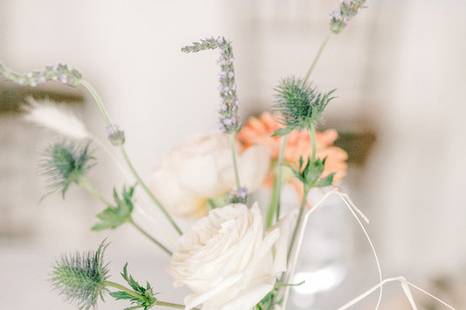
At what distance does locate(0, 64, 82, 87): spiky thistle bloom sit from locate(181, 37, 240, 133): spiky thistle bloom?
85mm

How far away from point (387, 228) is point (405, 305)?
130 cm

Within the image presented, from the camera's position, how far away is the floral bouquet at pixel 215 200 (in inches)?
16.6

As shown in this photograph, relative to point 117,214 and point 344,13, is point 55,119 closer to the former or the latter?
point 117,214

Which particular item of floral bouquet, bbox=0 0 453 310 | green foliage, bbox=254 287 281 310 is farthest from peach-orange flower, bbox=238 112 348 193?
green foliage, bbox=254 287 281 310

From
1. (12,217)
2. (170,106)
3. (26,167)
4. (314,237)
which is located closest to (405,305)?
(314,237)

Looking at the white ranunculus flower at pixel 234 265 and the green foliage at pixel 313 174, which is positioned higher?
the green foliage at pixel 313 174

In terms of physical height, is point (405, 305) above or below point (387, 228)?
above

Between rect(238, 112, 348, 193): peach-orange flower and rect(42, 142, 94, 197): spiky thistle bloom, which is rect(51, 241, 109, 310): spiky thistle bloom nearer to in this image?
rect(42, 142, 94, 197): spiky thistle bloom

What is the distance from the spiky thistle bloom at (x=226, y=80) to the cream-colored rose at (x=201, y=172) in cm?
7

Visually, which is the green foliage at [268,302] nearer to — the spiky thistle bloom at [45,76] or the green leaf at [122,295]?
the green leaf at [122,295]

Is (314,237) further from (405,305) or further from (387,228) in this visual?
(387,228)

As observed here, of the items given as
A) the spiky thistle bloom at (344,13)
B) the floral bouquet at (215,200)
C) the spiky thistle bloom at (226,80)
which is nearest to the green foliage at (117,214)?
the floral bouquet at (215,200)

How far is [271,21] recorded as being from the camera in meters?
1.89

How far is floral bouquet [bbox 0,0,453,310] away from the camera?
1.38ft
